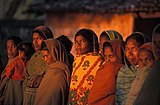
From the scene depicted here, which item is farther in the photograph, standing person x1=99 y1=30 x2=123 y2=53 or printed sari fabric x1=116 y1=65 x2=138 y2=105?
standing person x1=99 y1=30 x2=123 y2=53

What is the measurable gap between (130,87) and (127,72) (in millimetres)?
188

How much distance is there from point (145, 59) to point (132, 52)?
454 mm

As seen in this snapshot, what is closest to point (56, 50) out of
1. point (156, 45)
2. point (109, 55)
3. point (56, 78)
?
point (56, 78)

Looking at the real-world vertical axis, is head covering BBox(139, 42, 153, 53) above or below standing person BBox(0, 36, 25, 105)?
above

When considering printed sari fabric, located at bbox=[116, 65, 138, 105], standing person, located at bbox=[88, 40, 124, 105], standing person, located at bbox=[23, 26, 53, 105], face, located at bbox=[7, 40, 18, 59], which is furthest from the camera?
face, located at bbox=[7, 40, 18, 59]

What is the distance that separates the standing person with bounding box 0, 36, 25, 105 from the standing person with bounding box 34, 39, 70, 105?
4.10 feet

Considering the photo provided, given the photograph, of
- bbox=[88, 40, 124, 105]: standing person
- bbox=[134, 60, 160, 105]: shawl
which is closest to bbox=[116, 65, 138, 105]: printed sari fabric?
bbox=[88, 40, 124, 105]: standing person

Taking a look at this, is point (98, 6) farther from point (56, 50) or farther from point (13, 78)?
point (56, 50)

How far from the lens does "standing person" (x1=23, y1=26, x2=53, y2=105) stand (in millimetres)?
8734

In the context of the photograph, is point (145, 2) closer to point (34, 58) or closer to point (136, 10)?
point (136, 10)

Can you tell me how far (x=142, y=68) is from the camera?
23.1 ft

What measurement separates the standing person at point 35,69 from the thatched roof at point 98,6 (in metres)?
6.31

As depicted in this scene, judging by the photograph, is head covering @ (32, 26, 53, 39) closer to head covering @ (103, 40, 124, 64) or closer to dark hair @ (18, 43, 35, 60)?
dark hair @ (18, 43, 35, 60)

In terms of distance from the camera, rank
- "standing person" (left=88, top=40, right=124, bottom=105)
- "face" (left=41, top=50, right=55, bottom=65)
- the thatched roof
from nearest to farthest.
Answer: "standing person" (left=88, top=40, right=124, bottom=105) < "face" (left=41, top=50, right=55, bottom=65) < the thatched roof
